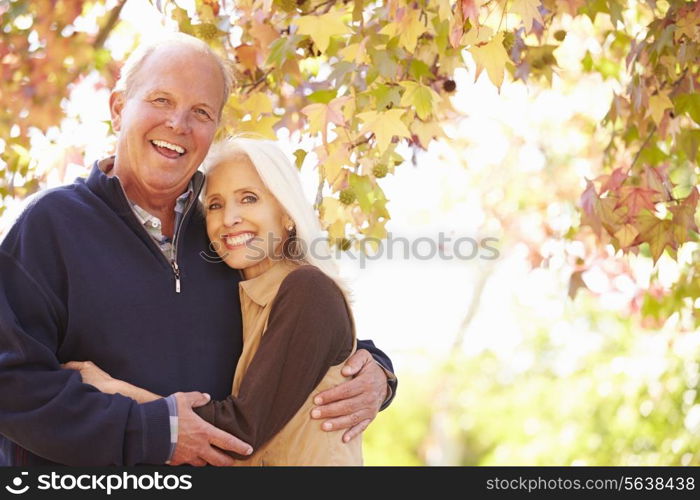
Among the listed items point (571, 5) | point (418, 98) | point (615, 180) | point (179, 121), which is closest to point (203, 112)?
point (179, 121)

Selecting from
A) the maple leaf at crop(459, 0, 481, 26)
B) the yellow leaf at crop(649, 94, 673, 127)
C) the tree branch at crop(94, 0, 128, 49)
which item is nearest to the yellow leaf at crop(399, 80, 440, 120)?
the maple leaf at crop(459, 0, 481, 26)

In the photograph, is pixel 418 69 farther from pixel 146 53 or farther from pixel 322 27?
pixel 146 53

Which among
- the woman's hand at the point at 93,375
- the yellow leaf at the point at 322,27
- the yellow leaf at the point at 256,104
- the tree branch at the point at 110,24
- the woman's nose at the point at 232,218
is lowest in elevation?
the woman's hand at the point at 93,375

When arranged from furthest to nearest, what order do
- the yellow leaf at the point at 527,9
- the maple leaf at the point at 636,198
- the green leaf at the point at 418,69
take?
the maple leaf at the point at 636,198 < the green leaf at the point at 418,69 < the yellow leaf at the point at 527,9

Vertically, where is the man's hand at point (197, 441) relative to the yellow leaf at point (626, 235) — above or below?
below

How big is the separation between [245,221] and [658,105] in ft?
Answer: 5.61

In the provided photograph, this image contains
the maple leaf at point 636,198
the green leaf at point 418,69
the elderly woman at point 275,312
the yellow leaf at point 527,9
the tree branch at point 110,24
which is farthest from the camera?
the tree branch at point 110,24

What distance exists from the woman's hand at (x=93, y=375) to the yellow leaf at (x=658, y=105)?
2.23 metres

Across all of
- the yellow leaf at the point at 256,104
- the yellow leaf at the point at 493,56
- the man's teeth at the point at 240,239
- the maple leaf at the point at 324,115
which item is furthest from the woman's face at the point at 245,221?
the yellow leaf at the point at 493,56

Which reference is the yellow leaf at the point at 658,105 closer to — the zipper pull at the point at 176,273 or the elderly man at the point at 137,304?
the elderly man at the point at 137,304

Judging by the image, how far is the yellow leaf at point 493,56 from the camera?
8.58ft

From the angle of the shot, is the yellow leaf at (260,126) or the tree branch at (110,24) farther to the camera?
the tree branch at (110,24)

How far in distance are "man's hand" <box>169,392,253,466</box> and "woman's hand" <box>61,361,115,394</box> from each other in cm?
18

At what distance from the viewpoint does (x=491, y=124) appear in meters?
9.62
